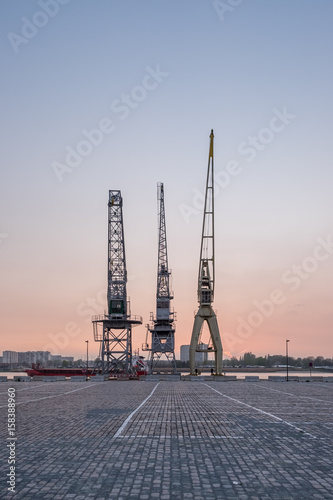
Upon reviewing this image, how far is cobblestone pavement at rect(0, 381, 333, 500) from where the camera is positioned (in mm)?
9711

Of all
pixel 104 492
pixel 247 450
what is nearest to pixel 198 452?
pixel 247 450

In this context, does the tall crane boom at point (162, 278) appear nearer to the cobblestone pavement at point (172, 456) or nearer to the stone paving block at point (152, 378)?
the stone paving block at point (152, 378)

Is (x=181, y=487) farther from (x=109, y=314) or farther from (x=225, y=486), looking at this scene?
(x=109, y=314)

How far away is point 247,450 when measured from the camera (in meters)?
13.7

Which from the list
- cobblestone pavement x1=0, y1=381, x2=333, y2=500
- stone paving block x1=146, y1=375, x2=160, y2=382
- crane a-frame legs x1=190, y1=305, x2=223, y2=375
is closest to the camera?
cobblestone pavement x1=0, y1=381, x2=333, y2=500

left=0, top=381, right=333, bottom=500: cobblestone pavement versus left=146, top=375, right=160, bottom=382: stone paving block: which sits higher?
left=0, top=381, right=333, bottom=500: cobblestone pavement

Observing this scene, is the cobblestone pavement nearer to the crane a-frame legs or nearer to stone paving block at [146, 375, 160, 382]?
stone paving block at [146, 375, 160, 382]

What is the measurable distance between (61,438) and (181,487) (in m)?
6.76

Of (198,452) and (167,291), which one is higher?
(167,291)

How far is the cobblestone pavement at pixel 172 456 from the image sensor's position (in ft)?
31.9

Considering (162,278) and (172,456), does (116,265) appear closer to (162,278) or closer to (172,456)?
(162,278)

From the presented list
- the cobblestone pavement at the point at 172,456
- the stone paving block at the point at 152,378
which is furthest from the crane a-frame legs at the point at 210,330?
the cobblestone pavement at the point at 172,456

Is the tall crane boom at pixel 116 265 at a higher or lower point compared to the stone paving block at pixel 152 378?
higher

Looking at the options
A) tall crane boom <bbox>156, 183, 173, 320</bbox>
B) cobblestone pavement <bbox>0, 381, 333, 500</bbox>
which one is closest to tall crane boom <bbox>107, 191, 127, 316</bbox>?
tall crane boom <bbox>156, 183, 173, 320</bbox>
